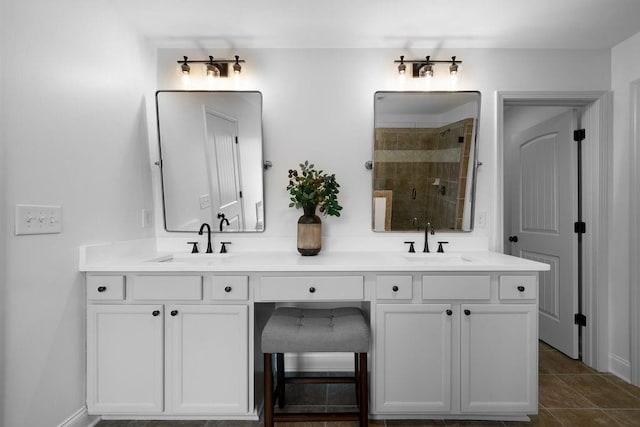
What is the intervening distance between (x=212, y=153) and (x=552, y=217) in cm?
272

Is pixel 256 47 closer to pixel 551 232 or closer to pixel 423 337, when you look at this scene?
pixel 423 337

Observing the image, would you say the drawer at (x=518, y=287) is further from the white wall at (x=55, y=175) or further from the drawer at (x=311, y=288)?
the white wall at (x=55, y=175)

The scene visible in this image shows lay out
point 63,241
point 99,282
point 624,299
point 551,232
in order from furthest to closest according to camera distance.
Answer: point 551,232, point 624,299, point 99,282, point 63,241

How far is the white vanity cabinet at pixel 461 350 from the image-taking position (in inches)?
68.0

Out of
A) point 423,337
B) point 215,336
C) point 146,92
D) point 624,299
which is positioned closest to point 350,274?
point 423,337

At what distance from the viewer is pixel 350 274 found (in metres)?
1.75

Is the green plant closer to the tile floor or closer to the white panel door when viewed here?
the tile floor

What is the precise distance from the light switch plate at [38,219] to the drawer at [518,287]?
2212mm

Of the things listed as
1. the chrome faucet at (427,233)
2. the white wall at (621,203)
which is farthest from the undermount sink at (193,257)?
the white wall at (621,203)

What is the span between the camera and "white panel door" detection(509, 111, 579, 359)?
2545 millimetres

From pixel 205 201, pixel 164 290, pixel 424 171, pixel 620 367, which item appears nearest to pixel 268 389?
pixel 164 290

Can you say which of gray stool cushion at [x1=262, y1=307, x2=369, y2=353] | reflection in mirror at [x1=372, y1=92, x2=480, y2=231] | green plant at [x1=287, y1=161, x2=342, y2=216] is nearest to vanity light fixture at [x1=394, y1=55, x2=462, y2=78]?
reflection in mirror at [x1=372, y1=92, x2=480, y2=231]

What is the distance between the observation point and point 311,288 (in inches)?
68.0

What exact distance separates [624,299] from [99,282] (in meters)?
3.29
